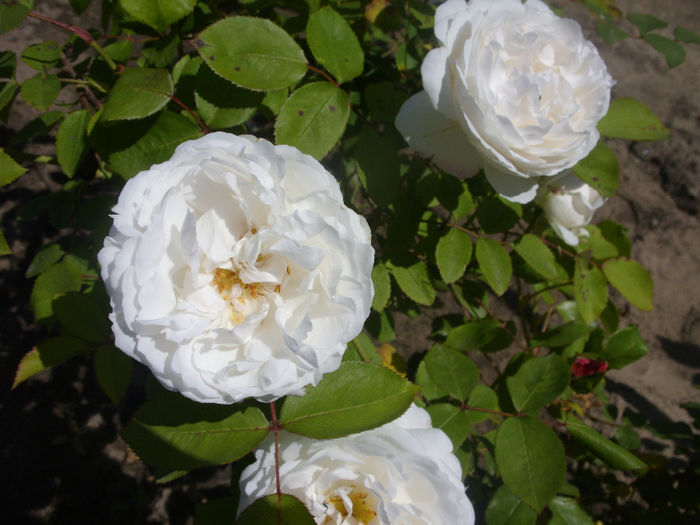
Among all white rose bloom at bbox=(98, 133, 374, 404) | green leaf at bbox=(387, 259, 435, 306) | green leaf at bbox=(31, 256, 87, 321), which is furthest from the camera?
green leaf at bbox=(387, 259, 435, 306)

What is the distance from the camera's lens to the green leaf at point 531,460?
2.97 ft

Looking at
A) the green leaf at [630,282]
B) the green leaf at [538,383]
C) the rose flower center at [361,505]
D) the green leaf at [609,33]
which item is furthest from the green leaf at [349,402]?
the green leaf at [609,33]

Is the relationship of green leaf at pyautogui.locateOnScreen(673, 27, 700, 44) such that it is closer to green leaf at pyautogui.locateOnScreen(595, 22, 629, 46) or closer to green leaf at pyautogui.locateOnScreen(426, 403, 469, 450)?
green leaf at pyautogui.locateOnScreen(595, 22, 629, 46)

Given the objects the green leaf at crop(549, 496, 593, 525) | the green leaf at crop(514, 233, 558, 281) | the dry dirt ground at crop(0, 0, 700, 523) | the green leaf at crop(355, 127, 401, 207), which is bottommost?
the dry dirt ground at crop(0, 0, 700, 523)

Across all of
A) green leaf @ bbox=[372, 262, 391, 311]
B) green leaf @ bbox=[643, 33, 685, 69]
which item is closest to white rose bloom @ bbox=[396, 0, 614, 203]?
green leaf @ bbox=[372, 262, 391, 311]

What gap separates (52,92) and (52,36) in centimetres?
177

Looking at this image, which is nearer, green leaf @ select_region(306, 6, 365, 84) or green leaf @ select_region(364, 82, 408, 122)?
green leaf @ select_region(306, 6, 365, 84)

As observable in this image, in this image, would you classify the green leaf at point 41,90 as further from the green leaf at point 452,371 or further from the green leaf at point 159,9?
the green leaf at point 452,371

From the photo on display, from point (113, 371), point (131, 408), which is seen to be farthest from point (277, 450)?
point (131, 408)

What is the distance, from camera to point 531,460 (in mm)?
946

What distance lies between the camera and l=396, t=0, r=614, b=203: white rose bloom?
801 mm

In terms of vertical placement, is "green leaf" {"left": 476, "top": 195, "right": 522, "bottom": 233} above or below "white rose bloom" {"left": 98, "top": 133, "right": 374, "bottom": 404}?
below

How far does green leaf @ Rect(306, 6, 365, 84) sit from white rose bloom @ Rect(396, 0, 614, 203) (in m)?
0.16

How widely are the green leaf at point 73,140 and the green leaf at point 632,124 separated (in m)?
1.08
